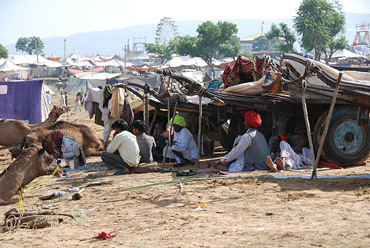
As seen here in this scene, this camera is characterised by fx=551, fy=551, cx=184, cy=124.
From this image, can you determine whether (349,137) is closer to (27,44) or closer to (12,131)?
(12,131)

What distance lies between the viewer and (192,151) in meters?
11.3

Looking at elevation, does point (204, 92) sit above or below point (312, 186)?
above

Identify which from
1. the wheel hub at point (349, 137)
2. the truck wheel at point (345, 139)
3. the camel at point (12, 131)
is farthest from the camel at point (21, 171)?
the camel at point (12, 131)

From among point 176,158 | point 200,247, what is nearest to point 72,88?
point 176,158

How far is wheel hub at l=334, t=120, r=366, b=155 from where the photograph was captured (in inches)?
384

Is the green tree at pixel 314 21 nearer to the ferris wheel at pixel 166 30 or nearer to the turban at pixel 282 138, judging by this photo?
the turban at pixel 282 138

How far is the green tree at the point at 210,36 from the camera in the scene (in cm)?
6303

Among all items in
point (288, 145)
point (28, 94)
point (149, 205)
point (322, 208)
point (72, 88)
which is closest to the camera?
point (322, 208)

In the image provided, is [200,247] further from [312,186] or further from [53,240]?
[312,186]

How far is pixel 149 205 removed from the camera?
291 inches

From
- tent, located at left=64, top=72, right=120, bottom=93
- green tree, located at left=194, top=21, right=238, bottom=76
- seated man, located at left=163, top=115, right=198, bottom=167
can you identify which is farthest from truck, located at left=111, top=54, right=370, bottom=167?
green tree, located at left=194, top=21, right=238, bottom=76

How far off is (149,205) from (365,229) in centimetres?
303

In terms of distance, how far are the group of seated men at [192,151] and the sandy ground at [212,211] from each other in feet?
1.92

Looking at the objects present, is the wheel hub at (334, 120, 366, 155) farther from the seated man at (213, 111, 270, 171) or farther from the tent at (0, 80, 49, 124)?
the tent at (0, 80, 49, 124)
